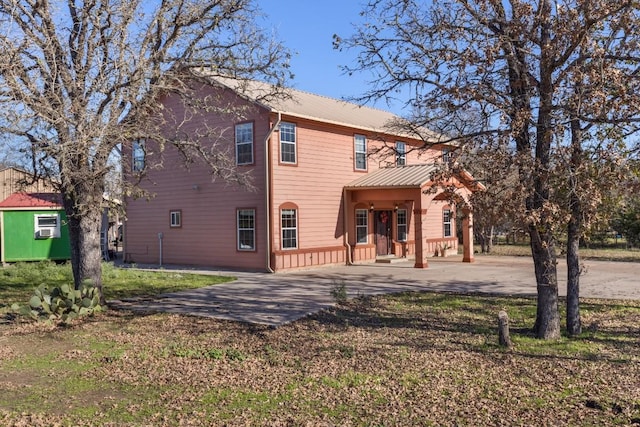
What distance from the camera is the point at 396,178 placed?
20609 millimetres

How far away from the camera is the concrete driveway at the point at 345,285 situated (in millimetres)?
11258

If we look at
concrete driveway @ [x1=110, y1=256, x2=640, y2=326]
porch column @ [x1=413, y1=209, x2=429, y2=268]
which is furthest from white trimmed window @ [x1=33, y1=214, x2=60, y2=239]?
porch column @ [x1=413, y1=209, x2=429, y2=268]

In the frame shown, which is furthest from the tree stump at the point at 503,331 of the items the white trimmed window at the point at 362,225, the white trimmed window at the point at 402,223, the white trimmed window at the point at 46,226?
the white trimmed window at the point at 46,226

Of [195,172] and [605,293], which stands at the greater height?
[195,172]

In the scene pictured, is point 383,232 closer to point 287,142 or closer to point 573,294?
point 287,142

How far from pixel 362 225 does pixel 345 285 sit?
7.65 meters

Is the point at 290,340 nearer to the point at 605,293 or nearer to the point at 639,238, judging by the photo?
the point at 605,293

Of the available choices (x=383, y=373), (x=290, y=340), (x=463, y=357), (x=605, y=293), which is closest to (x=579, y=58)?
(x=463, y=357)

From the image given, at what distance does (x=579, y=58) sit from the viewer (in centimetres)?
743

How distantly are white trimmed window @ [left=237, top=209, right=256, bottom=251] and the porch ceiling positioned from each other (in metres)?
4.28

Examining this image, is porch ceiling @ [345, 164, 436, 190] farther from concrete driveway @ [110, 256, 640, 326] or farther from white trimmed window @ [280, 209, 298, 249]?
white trimmed window @ [280, 209, 298, 249]

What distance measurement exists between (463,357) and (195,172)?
49.7 feet

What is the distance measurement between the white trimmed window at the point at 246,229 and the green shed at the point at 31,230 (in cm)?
816

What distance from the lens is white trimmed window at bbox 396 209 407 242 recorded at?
79.8ft
